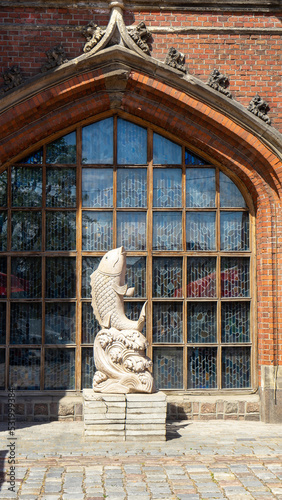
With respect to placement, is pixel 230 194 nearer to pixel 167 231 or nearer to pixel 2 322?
pixel 167 231

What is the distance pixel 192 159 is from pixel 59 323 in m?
3.19

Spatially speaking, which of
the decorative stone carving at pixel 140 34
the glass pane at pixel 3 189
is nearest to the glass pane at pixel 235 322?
the glass pane at pixel 3 189

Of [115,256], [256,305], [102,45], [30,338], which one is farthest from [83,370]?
[102,45]

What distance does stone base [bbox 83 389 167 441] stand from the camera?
6988 millimetres

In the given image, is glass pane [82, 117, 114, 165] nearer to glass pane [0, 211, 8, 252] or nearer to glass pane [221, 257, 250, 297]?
glass pane [0, 211, 8, 252]

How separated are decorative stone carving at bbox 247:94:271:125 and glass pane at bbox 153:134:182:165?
4.13 ft

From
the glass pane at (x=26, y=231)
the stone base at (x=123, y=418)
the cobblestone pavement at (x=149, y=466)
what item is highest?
the glass pane at (x=26, y=231)

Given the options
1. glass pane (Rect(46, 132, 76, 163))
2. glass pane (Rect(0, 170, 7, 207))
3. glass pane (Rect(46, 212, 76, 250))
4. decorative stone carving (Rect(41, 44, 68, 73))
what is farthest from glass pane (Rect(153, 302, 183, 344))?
decorative stone carving (Rect(41, 44, 68, 73))

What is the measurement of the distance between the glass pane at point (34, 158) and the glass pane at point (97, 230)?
3.46 feet

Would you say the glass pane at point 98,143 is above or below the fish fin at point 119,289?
above

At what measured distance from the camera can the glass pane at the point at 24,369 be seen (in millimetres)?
8578

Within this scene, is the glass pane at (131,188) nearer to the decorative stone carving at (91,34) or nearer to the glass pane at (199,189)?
the glass pane at (199,189)

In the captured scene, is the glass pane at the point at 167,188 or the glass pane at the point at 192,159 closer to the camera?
the glass pane at the point at 167,188

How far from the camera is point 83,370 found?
8656 millimetres
